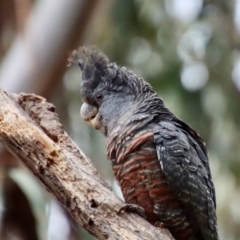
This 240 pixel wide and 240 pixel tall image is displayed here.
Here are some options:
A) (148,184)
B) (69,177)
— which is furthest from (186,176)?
(69,177)

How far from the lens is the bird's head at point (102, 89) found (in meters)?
2.98

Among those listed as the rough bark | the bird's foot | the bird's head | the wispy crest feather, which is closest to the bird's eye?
the bird's head

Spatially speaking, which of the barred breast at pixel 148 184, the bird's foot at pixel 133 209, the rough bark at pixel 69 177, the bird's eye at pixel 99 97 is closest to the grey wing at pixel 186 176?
the barred breast at pixel 148 184

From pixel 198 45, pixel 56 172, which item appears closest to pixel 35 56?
pixel 56 172

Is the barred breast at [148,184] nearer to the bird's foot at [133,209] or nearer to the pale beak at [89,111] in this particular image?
the bird's foot at [133,209]

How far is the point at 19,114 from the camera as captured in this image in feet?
8.35

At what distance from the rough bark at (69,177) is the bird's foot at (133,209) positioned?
0.02 m

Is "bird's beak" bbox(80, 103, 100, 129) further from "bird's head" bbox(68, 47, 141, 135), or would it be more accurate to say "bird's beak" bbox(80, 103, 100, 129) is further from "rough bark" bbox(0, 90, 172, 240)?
"rough bark" bbox(0, 90, 172, 240)

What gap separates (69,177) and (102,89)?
0.75 metres

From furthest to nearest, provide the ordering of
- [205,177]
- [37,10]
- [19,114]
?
[37,10] → [205,177] → [19,114]

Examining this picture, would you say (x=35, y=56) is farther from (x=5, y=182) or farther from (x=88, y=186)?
(x=88, y=186)

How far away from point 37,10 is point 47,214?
4.57ft

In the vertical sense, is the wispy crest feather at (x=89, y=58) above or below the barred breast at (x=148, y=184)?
above

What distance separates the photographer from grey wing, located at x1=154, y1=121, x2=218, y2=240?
2.62m
